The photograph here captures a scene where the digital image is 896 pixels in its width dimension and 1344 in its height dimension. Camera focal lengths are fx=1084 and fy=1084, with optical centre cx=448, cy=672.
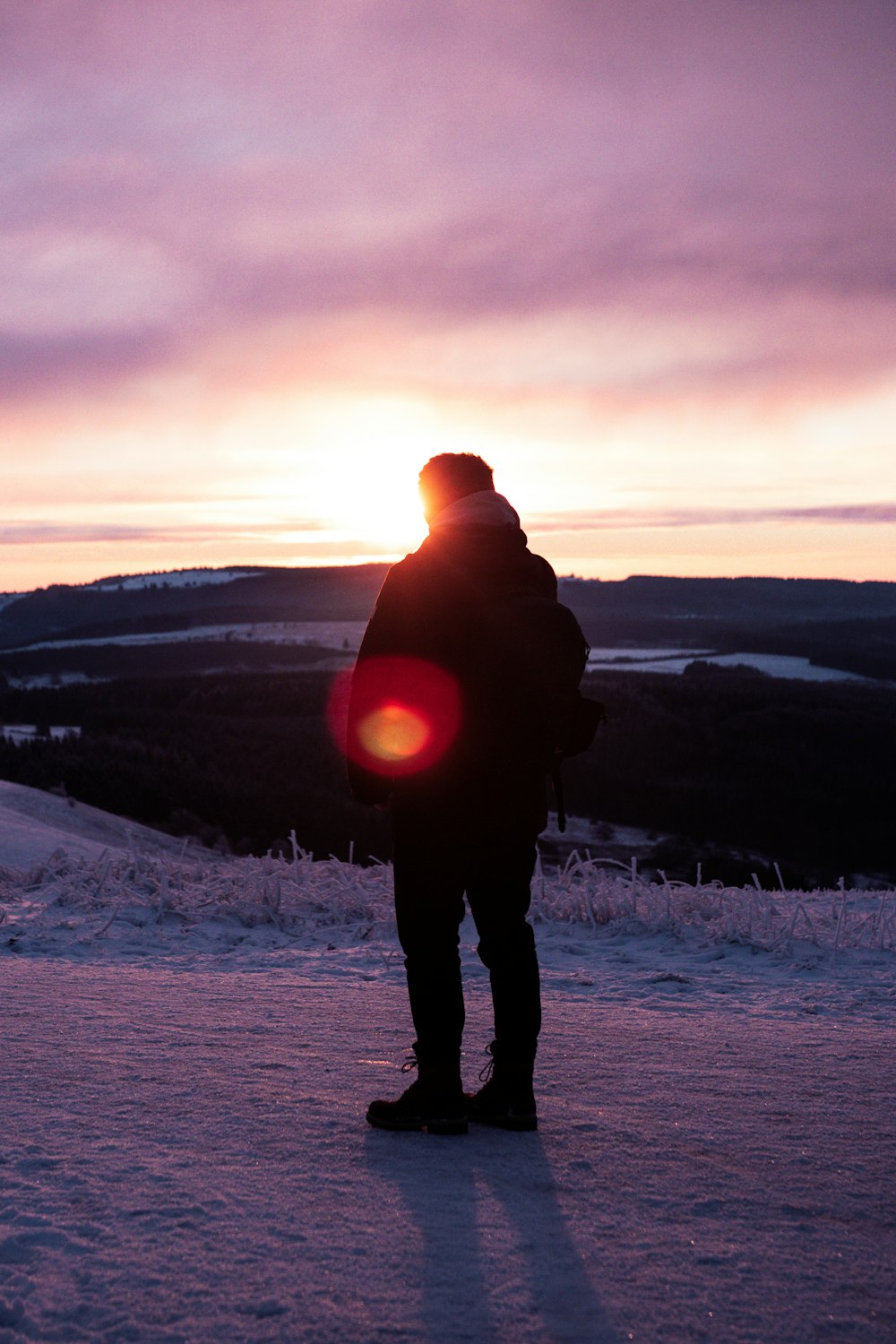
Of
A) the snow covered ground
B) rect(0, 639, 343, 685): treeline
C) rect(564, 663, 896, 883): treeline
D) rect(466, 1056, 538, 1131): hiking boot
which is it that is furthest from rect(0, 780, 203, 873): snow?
rect(0, 639, 343, 685): treeline

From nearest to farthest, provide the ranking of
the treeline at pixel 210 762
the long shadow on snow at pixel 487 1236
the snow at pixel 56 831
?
1. the long shadow on snow at pixel 487 1236
2. the snow at pixel 56 831
3. the treeline at pixel 210 762

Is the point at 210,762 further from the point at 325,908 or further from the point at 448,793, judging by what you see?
the point at 448,793

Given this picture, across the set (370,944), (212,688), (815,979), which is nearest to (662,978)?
(815,979)

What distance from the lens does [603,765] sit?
→ 40.4 m

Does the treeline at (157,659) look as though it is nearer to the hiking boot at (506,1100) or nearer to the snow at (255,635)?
the snow at (255,635)

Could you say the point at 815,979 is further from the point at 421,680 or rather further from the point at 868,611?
the point at 868,611

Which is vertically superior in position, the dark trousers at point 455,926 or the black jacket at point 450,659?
the black jacket at point 450,659

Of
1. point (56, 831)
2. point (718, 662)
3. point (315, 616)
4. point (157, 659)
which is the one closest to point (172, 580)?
point (315, 616)

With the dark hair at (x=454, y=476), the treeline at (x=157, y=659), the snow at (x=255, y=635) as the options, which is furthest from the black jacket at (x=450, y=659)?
the snow at (x=255, y=635)

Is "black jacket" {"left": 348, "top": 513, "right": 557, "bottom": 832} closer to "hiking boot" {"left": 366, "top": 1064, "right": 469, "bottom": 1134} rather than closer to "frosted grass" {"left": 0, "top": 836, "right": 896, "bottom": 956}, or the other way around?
"hiking boot" {"left": 366, "top": 1064, "right": 469, "bottom": 1134}

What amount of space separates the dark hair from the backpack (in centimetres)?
47

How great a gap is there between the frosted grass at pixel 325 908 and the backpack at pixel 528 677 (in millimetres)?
3440

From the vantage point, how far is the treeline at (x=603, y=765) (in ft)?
81.0

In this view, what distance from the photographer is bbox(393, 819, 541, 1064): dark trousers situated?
139 inches
